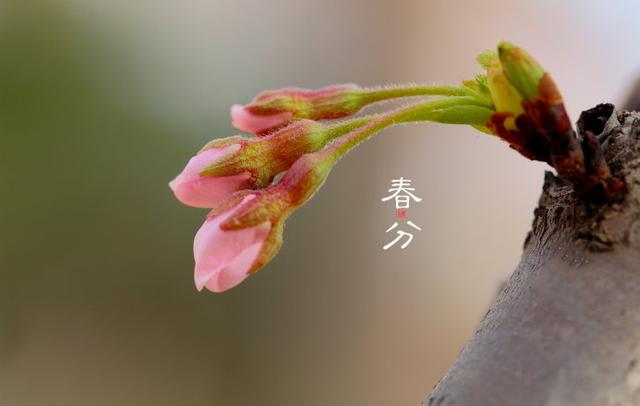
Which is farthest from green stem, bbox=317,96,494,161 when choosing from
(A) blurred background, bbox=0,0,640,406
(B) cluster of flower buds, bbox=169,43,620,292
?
(A) blurred background, bbox=0,0,640,406

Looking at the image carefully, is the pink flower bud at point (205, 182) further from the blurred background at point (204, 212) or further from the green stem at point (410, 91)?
the blurred background at point (204, 212)

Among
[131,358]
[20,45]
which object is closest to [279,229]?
[131,358]

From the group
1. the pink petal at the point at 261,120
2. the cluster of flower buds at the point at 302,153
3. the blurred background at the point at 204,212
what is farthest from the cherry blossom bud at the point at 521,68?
the blurred background at the point at 204,212

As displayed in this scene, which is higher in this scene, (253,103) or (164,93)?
(164,93)

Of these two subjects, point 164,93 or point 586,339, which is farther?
point 164,93

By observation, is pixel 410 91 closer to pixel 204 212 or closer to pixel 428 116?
pixel 428 116

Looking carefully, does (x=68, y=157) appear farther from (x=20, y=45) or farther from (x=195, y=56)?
(x=195, y=56)

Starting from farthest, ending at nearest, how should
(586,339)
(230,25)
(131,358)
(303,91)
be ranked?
(230,25)
(131,358)
(303,91)
(586,339)

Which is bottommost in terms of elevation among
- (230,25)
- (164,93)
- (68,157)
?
(68,157)
